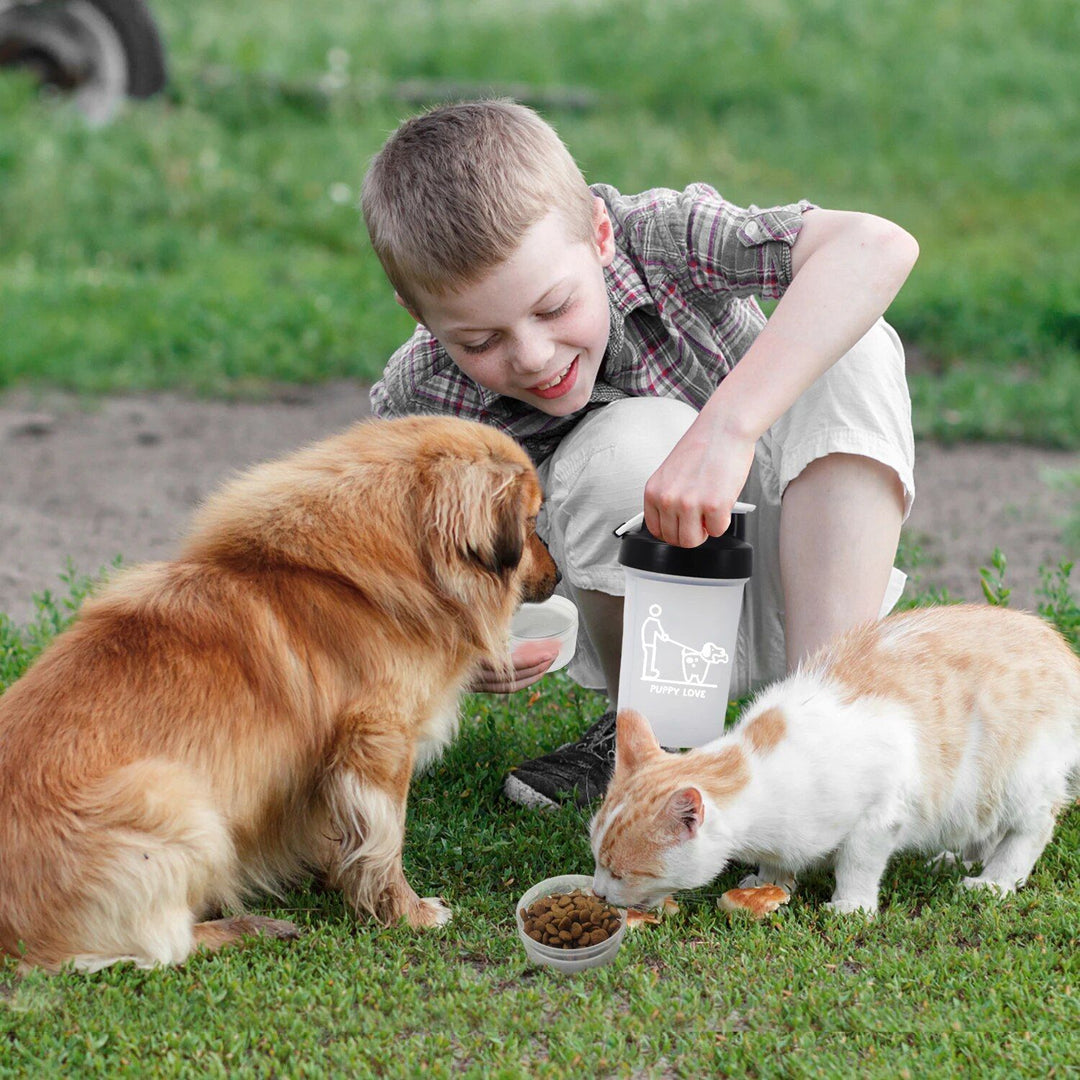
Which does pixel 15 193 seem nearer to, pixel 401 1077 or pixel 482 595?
pixel 482 595

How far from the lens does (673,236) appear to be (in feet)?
11.2

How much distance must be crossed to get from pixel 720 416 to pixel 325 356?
493cm

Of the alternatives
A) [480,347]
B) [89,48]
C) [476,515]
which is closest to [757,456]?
[480,347]

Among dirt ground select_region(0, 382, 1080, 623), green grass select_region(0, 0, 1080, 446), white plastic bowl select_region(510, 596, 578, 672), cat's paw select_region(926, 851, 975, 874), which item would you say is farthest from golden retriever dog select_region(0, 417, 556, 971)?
green grass select_region(0, 0, 1080, 446)

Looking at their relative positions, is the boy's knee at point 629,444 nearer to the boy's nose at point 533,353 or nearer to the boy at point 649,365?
the boy at point 649,365

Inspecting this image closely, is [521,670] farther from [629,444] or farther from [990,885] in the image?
[990,885]

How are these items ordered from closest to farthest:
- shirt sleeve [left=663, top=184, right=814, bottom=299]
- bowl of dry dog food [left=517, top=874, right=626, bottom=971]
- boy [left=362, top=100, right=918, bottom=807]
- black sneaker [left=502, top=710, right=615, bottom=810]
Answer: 1. bowl of dry dog food [left=517, top=874, right=626, bottom=971]
2. boy [left=362, top=100, right=918, bottom=807]
3. shirt sleeve [left=663, top=184, right=814, bottom=299]
4. black sneaker [left=502, top=710, right=615, bottom=810]

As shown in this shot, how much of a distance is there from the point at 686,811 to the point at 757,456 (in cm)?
109

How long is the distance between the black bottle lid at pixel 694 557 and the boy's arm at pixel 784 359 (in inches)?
1.1

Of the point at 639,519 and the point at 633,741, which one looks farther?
the point at 639,519

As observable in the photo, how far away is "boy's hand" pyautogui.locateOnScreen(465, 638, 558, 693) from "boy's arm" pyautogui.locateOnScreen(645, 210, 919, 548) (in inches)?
26.0

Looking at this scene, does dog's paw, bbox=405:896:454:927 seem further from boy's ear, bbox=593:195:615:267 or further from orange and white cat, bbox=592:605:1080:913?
boy's ear, bbox=593:195:615:267

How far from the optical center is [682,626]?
288cm

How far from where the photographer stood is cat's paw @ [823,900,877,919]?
2.85 meters
